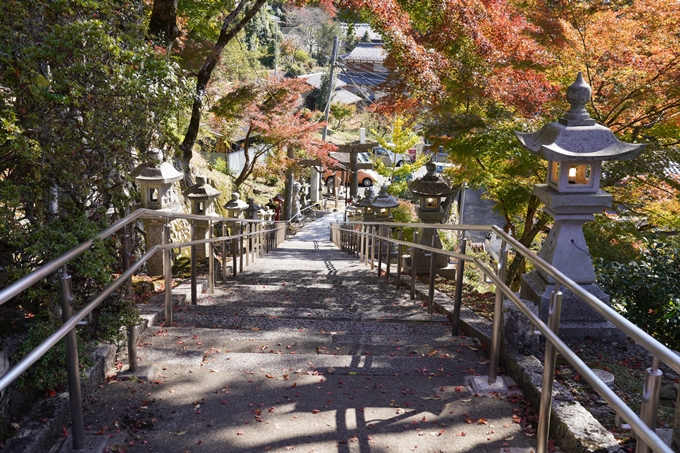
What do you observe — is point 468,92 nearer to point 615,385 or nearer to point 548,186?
point 548,186

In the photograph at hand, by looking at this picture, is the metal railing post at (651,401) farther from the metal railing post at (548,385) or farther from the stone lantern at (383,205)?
the stone lantern at (383,205)

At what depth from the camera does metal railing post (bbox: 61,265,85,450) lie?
2.36 metres

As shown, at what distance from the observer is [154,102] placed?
3.39m

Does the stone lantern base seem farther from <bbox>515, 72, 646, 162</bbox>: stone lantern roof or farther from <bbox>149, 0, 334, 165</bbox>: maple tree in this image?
<bbox>149, 0, 334, 165</bbox>: maple tree

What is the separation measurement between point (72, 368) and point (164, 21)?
5.78 metres

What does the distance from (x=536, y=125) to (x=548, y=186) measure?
2603 millimetres

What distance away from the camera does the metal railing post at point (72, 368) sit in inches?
93.0

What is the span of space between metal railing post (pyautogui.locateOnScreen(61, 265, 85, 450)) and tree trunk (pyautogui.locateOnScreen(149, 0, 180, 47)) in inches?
211

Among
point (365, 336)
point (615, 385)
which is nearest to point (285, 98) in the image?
point (365, 336)

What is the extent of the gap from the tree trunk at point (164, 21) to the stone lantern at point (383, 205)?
248 inches

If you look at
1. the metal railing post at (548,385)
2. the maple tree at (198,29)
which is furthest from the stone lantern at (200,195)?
the metal railing post at (548,385)

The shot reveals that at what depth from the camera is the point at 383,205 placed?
1231cm

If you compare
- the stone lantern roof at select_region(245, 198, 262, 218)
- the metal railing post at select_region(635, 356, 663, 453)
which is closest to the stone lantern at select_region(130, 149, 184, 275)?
the stone lantern roof at select_region(245, 198, 262, 218)

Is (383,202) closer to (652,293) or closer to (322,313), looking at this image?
(322,313)
